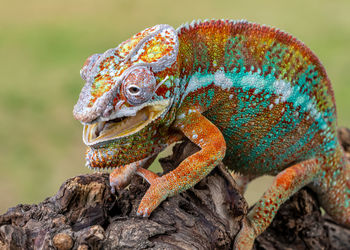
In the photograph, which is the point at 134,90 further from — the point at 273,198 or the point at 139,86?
the point at 273,198

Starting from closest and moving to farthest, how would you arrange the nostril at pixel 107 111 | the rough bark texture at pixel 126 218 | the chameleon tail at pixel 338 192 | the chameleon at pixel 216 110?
the rough bark texture at pixel 126 218 → the nostril at pixel 107 111 → the chameleon at pixel 216 110 → the chameleon tail at pixel 338 192

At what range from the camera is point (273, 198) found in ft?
8.85

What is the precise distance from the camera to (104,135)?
7.23 feet

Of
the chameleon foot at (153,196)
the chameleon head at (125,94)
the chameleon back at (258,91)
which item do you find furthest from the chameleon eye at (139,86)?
the chameleon foot at (153,196)

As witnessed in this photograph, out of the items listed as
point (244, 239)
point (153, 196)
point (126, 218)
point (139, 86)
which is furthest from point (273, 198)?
point (139, 86)

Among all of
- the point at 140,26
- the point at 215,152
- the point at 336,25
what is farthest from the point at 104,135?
the point at 336,25

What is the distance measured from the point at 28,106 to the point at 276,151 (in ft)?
14.0

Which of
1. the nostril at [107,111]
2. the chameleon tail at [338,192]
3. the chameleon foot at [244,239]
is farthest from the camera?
the chameleon tail at [338,192]

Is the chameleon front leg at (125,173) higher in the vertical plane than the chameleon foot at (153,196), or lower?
higher

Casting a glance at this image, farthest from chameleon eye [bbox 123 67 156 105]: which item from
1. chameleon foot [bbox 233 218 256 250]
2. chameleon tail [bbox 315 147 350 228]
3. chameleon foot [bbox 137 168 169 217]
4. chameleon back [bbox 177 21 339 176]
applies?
chameleon tail [bbox 315 147 350 228]

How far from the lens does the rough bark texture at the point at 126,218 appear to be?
1.96 meters

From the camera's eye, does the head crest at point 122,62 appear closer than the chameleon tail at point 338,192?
Yes

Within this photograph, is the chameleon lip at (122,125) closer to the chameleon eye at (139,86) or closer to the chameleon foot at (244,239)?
the chameleon eye at (139,86)

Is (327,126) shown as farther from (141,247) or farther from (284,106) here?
(141,247)
